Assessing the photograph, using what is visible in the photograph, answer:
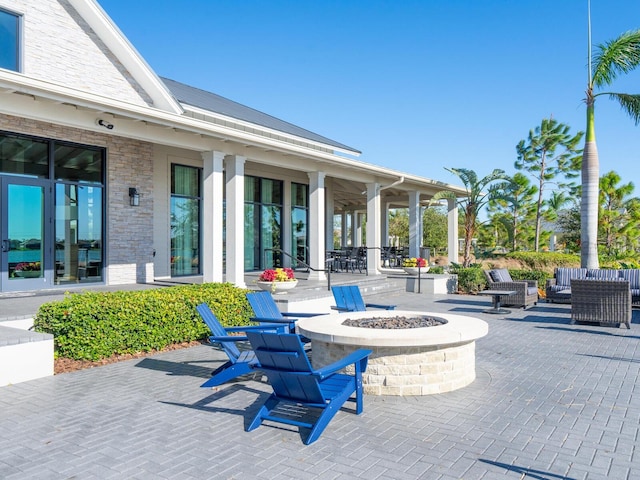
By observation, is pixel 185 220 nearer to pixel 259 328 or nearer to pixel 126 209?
pixel 126 209

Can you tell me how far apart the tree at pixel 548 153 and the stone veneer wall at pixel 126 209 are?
25961mm

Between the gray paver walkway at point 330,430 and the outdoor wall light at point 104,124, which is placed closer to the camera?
the gray paver walkway at point 330,430

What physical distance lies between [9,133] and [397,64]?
1317 cm

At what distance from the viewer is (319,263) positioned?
1353cm

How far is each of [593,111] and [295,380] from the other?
1453cm

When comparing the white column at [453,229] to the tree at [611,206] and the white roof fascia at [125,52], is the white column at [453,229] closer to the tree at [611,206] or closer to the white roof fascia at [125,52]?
the tree at [611,206]

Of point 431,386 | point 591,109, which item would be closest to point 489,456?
point 431,386

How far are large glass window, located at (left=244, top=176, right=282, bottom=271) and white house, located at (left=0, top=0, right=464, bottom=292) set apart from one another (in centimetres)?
215

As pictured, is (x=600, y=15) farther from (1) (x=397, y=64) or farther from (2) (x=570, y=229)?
(2) (x=570, y=229)

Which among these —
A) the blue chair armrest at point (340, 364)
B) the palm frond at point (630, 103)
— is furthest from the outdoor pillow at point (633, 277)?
the blue chair armrest at point (340, 364)

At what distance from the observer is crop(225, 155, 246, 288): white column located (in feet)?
35.5

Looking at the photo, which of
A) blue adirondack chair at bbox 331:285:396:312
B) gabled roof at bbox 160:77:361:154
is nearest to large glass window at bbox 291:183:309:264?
gabled roof at bbox 160:77:361:154

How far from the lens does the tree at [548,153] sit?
103 ft

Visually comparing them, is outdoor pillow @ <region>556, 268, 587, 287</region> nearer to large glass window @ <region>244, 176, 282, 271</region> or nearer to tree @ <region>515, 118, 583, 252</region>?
large glass window @ <region>244, 176, 282, 271</region>
